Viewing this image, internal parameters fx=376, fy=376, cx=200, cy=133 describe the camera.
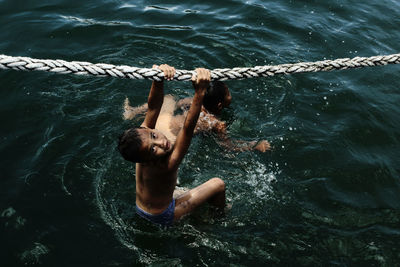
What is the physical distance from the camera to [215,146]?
4.99 meters

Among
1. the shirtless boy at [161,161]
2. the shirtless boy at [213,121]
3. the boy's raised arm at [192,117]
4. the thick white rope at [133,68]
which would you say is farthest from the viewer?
the shirtless boy at [213,121]

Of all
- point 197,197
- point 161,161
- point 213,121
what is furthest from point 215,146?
point 161,161

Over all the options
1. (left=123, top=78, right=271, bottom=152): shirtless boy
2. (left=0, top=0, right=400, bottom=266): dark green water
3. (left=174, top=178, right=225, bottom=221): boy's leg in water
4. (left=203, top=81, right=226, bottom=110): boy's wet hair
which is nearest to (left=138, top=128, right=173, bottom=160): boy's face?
(left=174, top=178, right=225, bottom=221): boy's leg in water

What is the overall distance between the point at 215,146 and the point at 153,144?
1957 mm

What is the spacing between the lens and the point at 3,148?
14.9ft

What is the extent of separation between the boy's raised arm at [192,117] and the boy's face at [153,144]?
4.1 inches

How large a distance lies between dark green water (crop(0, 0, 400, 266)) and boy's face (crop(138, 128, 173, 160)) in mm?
1081

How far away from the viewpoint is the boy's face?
309 cm

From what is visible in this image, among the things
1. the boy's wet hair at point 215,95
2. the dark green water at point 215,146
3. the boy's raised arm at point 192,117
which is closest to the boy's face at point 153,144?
the boy's raised arm at point 192,117

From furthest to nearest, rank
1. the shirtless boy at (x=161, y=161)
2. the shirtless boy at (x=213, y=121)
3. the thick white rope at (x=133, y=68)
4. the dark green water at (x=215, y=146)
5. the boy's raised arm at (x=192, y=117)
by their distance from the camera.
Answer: the shirtless boy at (x=213, y=121)
the dark green water at (x=215, y=146)
the shirtless boy at (x=161, y=161)
the boy's raised arm at (x=192, y=117)
the thick white rope at (x=133, y=68)

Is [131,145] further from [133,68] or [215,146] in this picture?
[215,146]

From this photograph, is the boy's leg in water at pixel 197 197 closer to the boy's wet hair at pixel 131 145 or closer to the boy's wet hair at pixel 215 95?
the boy's wet hair at pixel 131 145

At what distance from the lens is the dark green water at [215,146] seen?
12.0 ft

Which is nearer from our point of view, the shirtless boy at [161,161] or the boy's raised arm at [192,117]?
the boy's raised arm at [192,117]
